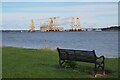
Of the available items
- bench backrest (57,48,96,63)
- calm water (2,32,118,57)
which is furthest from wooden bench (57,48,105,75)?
calm water (2,32,118,57)

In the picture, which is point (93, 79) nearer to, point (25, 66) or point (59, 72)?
point (59, 72)

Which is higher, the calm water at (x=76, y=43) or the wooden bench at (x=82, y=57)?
the wooden bench at (x=82, y=57)

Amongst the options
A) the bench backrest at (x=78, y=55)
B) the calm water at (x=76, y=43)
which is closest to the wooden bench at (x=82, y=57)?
the bench backrest at (x=78, y=55)

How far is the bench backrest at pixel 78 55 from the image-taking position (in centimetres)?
1263

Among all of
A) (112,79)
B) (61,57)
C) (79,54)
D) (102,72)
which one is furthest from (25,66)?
(112,79)

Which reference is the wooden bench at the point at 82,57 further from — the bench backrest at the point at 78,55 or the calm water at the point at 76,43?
the calm water at the point at 76,43

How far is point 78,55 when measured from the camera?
13.2 meters

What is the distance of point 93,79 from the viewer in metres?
11.3

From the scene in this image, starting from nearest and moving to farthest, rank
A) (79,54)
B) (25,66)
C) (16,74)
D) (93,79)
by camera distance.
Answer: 1. (93,79)
2. (16,74)
3. (79,54)
4. (25,66)

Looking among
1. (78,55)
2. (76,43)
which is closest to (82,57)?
(78,55)

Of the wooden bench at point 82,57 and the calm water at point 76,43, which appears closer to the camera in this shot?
the wooden bench at point 82,57

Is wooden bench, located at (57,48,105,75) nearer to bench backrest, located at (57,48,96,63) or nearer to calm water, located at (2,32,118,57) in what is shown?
bench backrest, located at (57,48,96,63)

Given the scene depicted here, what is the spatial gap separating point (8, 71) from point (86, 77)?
318 centimetres

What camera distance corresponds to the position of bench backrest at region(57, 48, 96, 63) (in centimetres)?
Result: 1263
